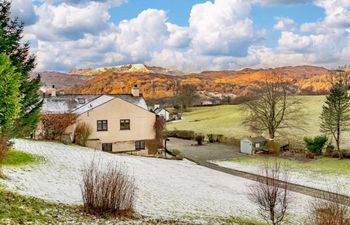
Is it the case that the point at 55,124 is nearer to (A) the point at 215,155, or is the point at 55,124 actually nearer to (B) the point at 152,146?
(B) the point at 152,146

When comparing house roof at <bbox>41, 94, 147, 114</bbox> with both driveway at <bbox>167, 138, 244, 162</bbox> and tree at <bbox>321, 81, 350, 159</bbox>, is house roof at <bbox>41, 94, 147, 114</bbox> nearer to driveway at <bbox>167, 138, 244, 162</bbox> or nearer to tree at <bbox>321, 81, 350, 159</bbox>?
driveway at <bbox>167, 138, 244, 162</bbox>

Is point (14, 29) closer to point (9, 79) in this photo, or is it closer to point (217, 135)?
point (9, 79)

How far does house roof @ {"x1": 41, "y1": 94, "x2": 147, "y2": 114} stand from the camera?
52031 mm

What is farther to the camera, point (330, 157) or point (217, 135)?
point (217, 135)

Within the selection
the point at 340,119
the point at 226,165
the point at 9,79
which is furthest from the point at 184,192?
the point at 340,119

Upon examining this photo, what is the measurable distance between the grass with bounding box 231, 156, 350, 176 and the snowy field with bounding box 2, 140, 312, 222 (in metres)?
11.3

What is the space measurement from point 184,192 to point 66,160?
11.4 metres

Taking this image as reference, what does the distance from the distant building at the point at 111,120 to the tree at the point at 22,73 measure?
17.8m

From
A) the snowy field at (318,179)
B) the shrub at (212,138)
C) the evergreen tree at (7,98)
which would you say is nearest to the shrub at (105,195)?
the evergreen tree at (7,98)

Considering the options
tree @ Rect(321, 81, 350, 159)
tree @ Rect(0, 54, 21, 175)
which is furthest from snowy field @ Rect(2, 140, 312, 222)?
tree @ Rect(321, 81, 350, 159)

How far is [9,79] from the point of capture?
20109 millimetres

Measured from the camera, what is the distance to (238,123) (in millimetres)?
90000

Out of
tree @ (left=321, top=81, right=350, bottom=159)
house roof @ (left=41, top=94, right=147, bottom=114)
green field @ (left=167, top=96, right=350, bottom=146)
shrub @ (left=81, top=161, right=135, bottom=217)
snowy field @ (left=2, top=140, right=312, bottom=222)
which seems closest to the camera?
shrub @ (left=81, top=161, right=135, bottom=217)

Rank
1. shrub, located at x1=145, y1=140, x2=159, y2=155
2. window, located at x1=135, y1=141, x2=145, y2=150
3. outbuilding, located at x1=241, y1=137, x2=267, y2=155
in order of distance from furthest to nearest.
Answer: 1. outbuilding, located at x1=241, y1=137, x2=267, y2=155
2. shrub, located at x1=145, y1=140, x2=159, y2=155
3. window, located at x1=135, y1=141, x2=145, y2=150
